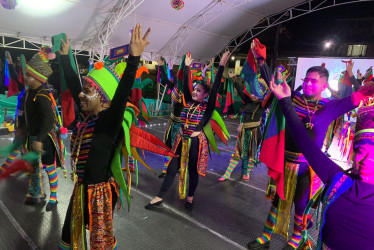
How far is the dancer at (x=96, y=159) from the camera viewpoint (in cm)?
168

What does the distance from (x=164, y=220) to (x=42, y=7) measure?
736 centimetres

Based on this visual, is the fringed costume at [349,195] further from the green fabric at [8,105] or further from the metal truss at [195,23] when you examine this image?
the metal truss at [195,23]

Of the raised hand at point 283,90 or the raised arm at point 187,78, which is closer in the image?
the raised hand at point 283,90

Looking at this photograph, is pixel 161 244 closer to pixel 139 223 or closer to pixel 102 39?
pixel 139 223

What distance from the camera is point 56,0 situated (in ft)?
24.4

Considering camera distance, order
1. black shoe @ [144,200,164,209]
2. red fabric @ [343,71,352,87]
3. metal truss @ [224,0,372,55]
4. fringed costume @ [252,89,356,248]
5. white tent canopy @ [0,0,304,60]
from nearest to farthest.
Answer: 1. fringed costume @ [252,89,356,248]
2. black shoe @ [144,200,164,209]
3. red fabric @ [343,71,352,87]
4. white tent canopy @ [0,0,304,60]
5. metal truss @ [224,0,372,55]

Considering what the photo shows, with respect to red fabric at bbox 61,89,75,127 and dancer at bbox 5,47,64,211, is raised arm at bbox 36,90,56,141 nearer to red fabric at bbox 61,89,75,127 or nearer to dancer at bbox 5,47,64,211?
dancer at bbox 5,47,64,211

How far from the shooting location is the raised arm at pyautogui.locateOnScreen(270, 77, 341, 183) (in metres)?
1.36

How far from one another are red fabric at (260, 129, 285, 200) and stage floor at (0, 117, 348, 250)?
85cm

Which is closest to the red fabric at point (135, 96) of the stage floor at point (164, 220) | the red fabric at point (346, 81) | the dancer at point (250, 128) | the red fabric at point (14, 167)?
the stage floor at point (164, 220)

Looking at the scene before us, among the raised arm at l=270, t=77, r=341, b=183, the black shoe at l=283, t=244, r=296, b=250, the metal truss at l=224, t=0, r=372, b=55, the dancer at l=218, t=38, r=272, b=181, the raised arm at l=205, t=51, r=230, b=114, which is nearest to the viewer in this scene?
the raised arm at l=270, t=77, r=341, b=183

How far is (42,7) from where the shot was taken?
294 inches

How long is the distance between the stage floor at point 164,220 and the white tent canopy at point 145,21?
5820mm

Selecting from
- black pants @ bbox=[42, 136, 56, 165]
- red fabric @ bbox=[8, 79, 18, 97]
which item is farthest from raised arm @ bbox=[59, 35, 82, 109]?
red fabric @ bbox=[8, 79, 18, 97]
